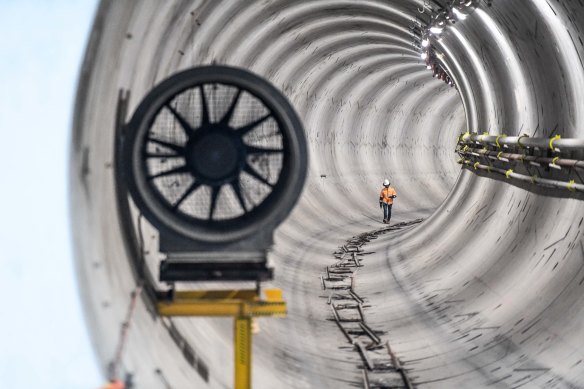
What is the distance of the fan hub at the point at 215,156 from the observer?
594 centimetres

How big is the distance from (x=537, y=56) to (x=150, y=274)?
16.1 ft

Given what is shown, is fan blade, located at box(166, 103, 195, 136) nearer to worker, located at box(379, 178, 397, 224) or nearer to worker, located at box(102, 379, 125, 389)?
worker, located at box(102, 379, 125, 389)

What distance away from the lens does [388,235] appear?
19.8 m

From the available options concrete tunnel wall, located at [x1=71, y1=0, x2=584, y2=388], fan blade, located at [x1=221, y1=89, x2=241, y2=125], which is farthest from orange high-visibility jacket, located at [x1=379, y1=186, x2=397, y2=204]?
fan blade, located at [x1=221, y1=89, x2=241, y2=125]

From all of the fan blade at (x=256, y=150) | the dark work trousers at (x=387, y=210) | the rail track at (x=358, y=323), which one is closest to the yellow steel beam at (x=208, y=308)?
the fan blade at (x=256, y=150)

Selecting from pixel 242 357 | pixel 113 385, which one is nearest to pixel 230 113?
pixel 242 357

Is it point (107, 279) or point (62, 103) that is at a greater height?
point (62, 103)

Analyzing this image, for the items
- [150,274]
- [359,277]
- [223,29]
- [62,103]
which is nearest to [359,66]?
[359,277]

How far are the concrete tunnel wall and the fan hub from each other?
53 centimetres

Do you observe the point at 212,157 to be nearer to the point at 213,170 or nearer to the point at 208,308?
the point at 213,170

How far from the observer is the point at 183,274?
5855 mm

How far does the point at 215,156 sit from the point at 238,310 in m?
0.97

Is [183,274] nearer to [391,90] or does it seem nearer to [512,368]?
[512,368]

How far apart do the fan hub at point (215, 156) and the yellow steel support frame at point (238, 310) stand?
765 mm
